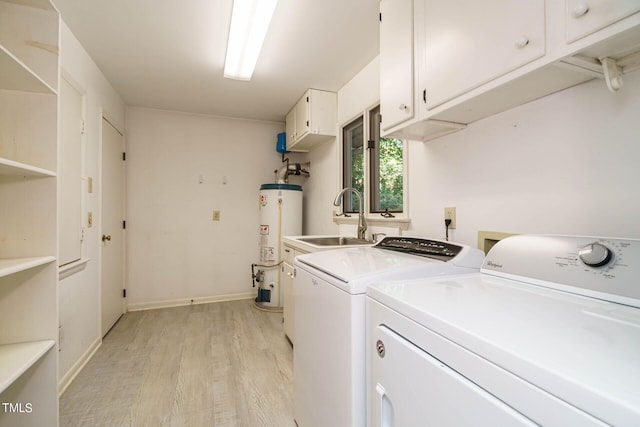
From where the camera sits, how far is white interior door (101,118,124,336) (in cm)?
266

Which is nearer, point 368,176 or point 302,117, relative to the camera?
point 368,176

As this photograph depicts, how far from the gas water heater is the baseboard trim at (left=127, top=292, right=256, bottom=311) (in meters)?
0.50

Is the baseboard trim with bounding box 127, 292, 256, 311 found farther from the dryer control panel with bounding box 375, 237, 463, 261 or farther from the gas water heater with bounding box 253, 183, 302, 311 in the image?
the dryer control panel with bounding box 375, 237, 463, 261

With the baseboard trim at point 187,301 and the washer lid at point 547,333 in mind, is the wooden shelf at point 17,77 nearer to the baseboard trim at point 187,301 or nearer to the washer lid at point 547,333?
the washer lid at point 547,333

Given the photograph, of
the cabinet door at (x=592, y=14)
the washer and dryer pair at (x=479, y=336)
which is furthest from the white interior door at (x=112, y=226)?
the cabinet door at (x=592, y=14)

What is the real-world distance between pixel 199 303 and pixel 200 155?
187 cm

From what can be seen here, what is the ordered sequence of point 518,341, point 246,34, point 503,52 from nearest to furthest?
point 518,341
point 503,52
point 246,34

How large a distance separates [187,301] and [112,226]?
1.26 meters

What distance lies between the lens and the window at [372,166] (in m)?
2.24

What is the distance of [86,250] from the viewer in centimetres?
227

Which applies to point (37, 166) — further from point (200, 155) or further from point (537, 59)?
point (200, 155)

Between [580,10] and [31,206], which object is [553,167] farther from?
[31,206]

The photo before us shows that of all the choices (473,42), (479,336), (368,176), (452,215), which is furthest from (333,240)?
(479,336)

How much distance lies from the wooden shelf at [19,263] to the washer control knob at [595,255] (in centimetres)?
175
